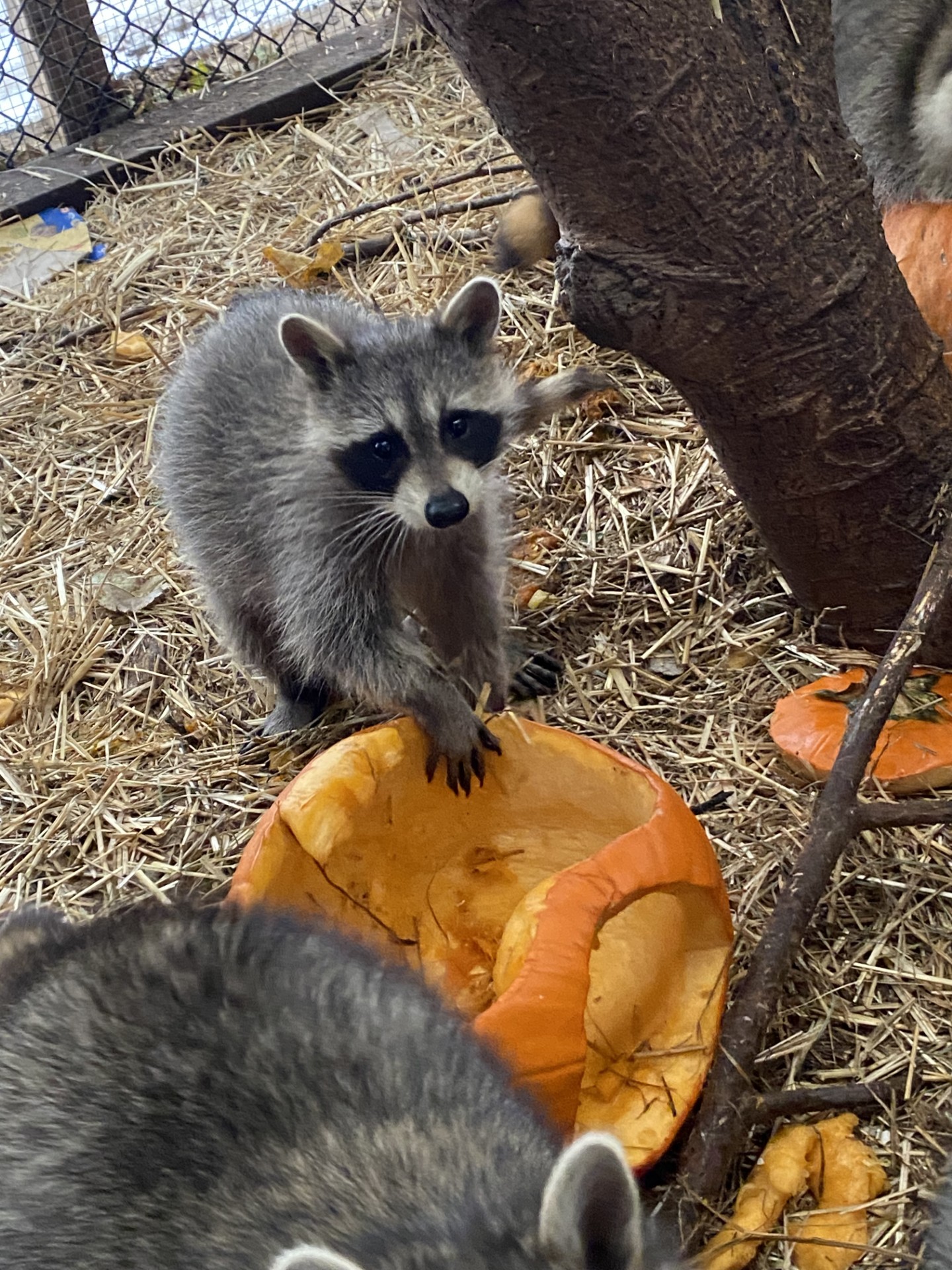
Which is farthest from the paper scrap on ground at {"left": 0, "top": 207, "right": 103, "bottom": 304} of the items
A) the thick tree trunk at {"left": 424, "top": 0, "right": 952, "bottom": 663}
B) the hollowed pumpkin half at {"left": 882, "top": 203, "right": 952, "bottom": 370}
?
the thick tree trunk at {"left": 424, "top": 0, "right": 952, "bottom": 663}

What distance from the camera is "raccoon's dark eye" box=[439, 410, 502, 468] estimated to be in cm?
279

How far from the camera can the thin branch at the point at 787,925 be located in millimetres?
1961

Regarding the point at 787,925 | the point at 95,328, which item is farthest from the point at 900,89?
the point at 95,328

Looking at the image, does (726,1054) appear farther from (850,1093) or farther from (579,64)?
(579,64)

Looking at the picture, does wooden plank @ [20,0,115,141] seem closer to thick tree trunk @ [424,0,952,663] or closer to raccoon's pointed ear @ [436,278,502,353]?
raccoon's pointed ear @ [436,278,502,353]

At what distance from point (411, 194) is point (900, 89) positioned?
161 cm

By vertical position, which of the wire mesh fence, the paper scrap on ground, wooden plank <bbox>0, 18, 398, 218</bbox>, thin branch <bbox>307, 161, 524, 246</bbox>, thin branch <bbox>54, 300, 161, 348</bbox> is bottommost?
thin branch <bbox>54, 300, 161, 348</bbox>

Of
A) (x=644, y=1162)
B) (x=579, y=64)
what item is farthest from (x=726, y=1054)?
(x=579, y=64)

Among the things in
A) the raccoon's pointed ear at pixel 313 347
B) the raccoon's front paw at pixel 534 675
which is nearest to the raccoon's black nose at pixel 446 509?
the raccoon's pointed ear at pixel 313 347

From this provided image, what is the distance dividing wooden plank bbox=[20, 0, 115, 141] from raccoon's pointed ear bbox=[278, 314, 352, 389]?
3.01 metres

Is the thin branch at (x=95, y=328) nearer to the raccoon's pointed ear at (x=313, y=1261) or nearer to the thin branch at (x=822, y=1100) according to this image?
the thin branch at (x=822, y=1100)

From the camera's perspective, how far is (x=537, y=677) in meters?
3.08

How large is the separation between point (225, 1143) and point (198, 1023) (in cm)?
17

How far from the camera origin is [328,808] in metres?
2.32
